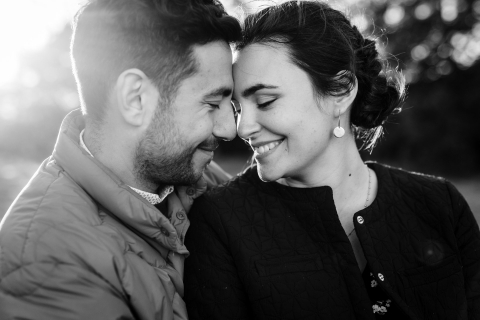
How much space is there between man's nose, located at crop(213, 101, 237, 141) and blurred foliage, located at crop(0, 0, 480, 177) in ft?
38.3

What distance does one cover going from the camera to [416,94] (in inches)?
555

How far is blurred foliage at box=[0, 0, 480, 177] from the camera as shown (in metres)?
12.9

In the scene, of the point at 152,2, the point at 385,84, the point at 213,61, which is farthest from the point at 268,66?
the point at 385,84

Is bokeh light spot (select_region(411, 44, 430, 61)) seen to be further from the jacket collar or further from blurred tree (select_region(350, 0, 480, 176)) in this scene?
the jacket collar

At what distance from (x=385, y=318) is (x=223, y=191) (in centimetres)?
112

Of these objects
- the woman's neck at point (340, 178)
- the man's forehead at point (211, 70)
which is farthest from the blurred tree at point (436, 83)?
the man's forehead at point (211, 70)

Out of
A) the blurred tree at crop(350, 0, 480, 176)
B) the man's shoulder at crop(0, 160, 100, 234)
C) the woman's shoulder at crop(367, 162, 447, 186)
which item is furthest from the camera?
Result: the blurred tree at crop(350, 0, 480, 176)

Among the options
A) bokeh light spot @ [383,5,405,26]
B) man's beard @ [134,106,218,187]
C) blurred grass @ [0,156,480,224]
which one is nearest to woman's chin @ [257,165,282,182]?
man's beard @ [134,106,218,187]

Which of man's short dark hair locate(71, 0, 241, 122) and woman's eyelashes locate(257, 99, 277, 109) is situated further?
woman's eyelashes locate(257, 99, 277, 109)

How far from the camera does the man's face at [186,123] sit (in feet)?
7.36

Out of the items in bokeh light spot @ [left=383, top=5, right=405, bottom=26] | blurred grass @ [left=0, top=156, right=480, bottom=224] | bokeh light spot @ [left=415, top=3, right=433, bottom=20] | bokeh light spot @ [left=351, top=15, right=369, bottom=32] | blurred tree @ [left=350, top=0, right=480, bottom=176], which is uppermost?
bokeh light spot @ [left=415, top=3, right=433, bottom=20]

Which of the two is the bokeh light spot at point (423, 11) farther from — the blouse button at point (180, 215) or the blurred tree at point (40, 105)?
the blouse button at point (180, 215)

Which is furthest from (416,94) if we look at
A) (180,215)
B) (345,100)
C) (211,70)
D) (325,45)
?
(180,215)

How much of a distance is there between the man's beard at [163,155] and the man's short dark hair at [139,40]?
15cm
